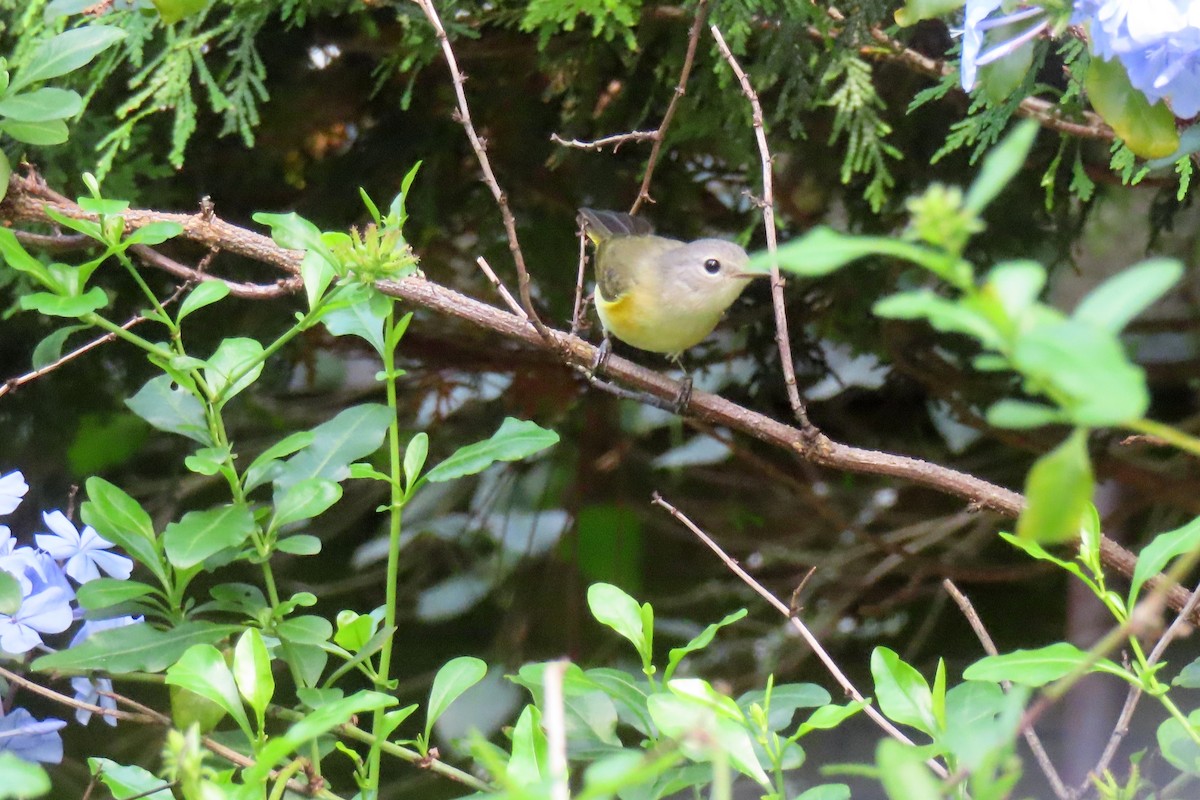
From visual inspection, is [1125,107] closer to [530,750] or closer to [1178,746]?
[1178,746]

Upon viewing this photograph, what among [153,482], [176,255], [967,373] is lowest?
[153,482]

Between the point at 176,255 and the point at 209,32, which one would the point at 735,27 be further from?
the point at 176,255

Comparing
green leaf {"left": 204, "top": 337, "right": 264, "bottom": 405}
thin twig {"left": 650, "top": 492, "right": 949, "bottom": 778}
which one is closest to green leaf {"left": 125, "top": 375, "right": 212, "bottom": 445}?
green leaf {"left": 204, "top": 337, "right": 264, "bottom": 405}

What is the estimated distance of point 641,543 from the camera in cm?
213

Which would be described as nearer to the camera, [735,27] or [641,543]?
[735,27]

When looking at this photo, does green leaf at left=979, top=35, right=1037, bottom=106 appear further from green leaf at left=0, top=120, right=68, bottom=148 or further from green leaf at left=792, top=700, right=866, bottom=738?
green leaf at left=0, top=120, right=68, bottom=148

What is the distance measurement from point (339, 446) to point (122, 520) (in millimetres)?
171

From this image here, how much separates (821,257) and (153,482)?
1.86 m

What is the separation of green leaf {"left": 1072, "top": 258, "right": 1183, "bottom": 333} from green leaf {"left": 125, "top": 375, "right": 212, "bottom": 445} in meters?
0.67

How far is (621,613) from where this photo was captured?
870 millimetres

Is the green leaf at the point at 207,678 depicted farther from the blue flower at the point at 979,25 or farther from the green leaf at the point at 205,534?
the blue flower at the point at 979,25

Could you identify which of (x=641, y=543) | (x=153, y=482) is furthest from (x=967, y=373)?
(x=153, y=482)

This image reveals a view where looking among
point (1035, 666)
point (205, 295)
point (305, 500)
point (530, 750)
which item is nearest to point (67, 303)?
point (205, 295)

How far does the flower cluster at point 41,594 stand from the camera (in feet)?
2.87
